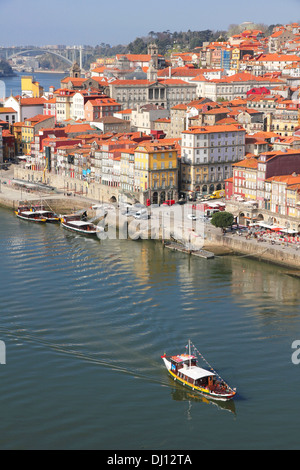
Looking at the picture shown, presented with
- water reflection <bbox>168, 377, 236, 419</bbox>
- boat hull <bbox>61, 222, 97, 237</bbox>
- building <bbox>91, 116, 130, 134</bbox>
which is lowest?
water reflection <bbox>168, 377, 236, 419</bbox>

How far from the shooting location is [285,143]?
32.9 metres

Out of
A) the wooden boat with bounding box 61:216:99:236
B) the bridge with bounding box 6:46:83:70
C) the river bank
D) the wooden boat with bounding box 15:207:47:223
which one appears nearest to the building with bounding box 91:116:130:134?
the river bank

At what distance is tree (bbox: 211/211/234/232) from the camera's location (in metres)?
26.4

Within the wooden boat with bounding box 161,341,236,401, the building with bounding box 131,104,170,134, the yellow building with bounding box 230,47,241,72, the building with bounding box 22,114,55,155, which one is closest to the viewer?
the wooden boat with bounding box 161,341,236,401

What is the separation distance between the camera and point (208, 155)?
33.2 m

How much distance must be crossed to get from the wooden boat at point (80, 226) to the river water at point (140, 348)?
3.79 m

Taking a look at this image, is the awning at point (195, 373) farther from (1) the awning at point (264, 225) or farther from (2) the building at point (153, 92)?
(2) the building at point (153, 92)

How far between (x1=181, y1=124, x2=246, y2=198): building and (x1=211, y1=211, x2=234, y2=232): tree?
5.98 metres

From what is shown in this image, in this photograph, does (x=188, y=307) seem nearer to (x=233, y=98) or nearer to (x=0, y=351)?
(x=0, y=351)

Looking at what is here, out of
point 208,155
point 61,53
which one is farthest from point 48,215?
point 61,53

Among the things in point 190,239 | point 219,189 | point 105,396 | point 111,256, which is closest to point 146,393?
point 105,396
